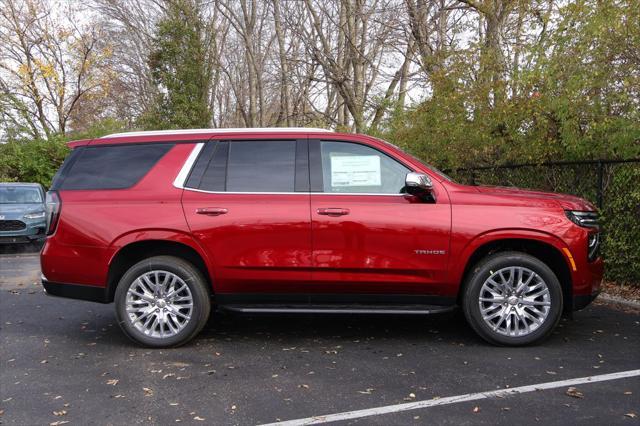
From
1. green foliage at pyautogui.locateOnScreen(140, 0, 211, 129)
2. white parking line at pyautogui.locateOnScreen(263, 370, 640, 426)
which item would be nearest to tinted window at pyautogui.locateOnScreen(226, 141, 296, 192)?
white parking line at pyautogui.locateOnScreen(263, 370, 640, 426)

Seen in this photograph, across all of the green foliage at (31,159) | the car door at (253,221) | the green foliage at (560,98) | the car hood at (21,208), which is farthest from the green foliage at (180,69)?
the car door at (253,221)

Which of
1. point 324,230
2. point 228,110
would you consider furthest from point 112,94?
point 324,230

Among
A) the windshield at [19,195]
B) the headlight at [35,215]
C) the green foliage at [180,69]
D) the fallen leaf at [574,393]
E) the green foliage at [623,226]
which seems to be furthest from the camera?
the green foliage at [180,69]

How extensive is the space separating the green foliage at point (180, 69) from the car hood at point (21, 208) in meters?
9.12

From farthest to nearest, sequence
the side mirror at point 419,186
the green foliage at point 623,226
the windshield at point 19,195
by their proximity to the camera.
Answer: the windshield at point 19,195 → the green foliage at point 623,226 → the side mirror at point 419,186

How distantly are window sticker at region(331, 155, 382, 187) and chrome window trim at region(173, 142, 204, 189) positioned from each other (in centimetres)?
127

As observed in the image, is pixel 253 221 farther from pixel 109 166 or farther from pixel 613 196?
pixel 613 196

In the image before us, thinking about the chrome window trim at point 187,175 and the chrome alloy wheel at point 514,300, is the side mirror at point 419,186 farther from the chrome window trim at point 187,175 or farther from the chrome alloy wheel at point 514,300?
the chrome alloy wheel at point 514,300

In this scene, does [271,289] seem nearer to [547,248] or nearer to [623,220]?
[547,248]

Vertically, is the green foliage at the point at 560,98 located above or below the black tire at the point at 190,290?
above

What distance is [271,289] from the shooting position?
4910mm

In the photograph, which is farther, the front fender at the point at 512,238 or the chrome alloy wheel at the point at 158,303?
the chrome alloy wheel at the point at 158,303

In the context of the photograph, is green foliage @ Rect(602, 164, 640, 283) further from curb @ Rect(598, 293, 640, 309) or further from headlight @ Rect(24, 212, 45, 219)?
headlight @ Rect(24, 212, 45, 219)

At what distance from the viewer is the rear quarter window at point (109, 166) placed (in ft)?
16.6
